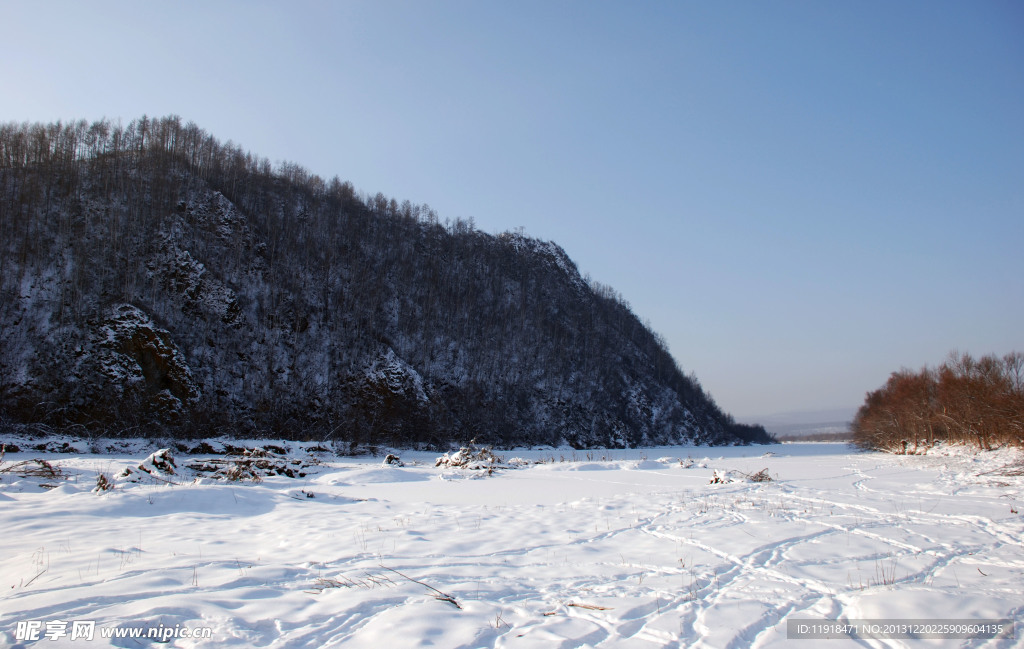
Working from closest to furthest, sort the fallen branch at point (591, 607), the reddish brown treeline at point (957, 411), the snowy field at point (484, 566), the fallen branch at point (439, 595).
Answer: the snowy field at point (484, 566), the fallen branch at point (591, 607), the fallen branch at point (439, 595), the reddish brown treeline at point (957, 411)

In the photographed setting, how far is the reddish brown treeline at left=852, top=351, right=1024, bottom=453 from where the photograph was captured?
33.8 m

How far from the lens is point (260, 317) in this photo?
51.7 metres

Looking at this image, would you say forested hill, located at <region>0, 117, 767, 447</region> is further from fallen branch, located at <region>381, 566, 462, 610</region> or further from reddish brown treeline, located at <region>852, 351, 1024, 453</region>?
fallen branch, located at <region>381, 566, 462, 610</region>

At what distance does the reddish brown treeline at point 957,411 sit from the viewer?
33.8m

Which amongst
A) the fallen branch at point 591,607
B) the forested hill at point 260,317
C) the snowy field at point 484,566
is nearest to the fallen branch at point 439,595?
the snowy field at point 484,566

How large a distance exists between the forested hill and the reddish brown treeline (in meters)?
30.4

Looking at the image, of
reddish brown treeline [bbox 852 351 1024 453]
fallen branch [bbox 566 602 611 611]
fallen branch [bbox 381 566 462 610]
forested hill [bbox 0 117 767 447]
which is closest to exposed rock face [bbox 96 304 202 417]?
forested hill [bbox 0 117 767 447]

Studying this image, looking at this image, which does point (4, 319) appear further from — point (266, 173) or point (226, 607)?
point (226, 607)

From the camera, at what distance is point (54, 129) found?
57938 millimetres

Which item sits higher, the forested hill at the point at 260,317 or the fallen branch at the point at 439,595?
the forested hill at the point at 260,317

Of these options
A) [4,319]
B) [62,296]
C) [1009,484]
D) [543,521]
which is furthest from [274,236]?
[1009,484]

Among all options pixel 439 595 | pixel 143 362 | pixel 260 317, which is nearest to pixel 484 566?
pixel 439 595

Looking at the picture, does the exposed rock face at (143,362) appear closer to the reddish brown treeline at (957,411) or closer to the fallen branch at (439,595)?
the fallen branch at (439,595)

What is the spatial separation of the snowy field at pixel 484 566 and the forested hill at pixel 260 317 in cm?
3136
